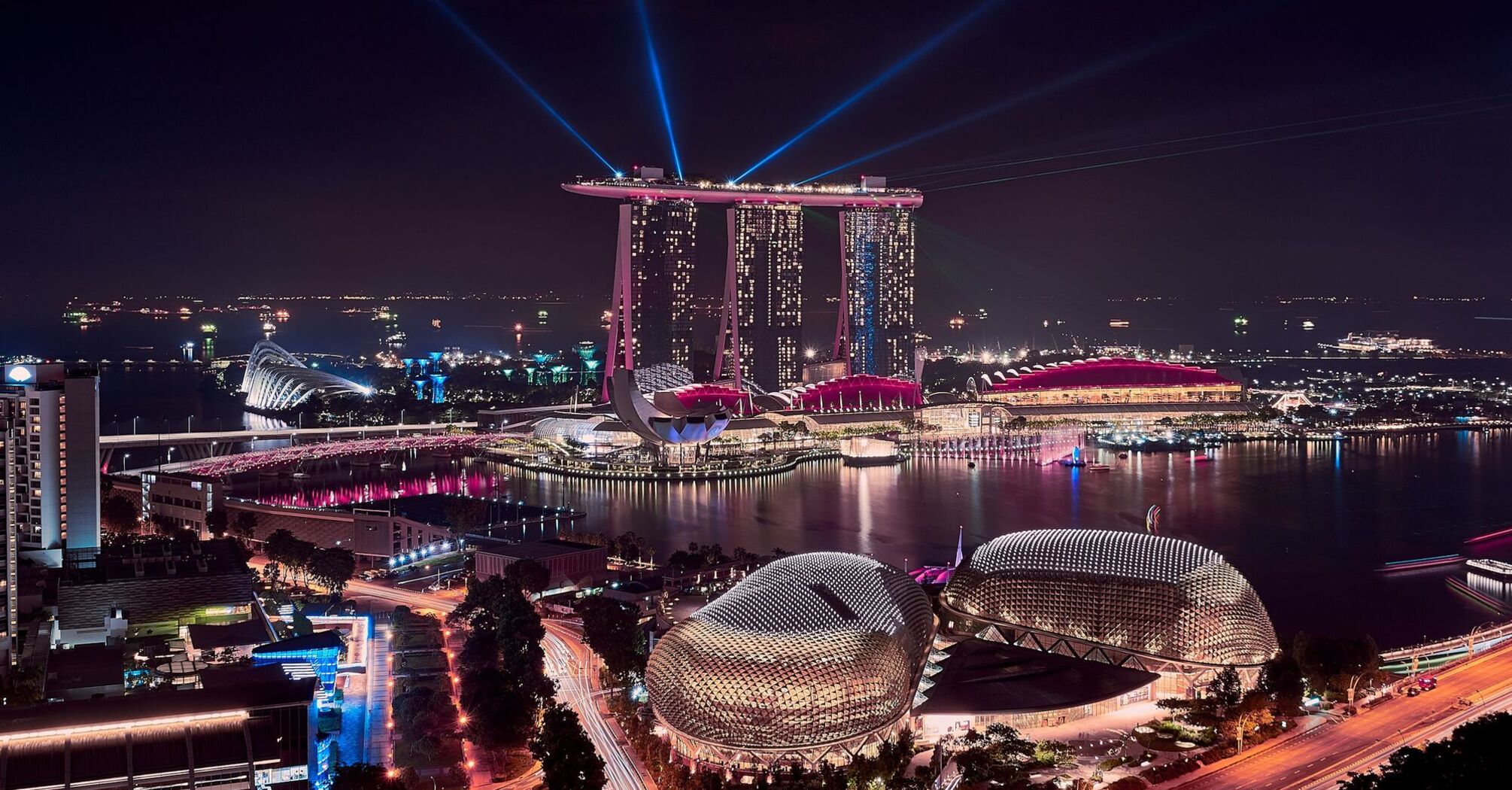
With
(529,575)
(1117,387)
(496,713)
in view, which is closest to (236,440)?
(529,575)

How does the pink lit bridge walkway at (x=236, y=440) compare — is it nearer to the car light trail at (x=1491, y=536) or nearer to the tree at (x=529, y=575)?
the tree at (x=529, y=575)

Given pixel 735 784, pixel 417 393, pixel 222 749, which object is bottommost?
pixel 735 784

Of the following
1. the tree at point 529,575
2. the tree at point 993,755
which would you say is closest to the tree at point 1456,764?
the tree at point 993,755

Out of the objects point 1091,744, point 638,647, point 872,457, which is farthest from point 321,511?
point 872,457

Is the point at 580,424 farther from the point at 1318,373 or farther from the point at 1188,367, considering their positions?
the point at 1318,373

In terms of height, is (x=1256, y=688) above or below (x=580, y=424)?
below
